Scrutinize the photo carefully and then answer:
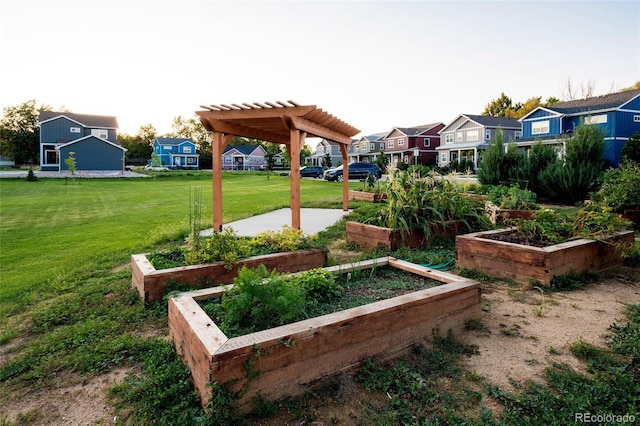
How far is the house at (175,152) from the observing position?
61.1 metres

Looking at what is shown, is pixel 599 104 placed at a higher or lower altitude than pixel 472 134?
higher

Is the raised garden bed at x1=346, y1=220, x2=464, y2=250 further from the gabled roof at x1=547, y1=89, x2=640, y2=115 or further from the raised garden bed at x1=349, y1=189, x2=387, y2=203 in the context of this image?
the gabled roof at x1=547, y1=89, x2=640, y2=115

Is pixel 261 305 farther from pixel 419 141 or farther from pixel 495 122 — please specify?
pixel 419 141

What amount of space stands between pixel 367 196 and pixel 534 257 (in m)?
8.47

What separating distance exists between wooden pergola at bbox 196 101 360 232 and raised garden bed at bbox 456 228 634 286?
288cm

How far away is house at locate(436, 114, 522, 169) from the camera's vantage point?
3875cm

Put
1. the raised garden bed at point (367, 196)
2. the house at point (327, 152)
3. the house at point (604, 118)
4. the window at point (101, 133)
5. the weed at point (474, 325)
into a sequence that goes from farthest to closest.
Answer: the house at point (327, 152) → the window at point (101, 133) → the house at point (604, 118) → the raised garden bed at point (367, 196) → the weed at point (474, 325)

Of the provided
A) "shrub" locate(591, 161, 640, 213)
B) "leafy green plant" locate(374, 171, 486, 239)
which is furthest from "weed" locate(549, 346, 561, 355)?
"shrub" locate(591, 161, 640, 213)

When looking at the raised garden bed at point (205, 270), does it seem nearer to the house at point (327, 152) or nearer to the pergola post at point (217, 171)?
the pergola post at point (217, 171)

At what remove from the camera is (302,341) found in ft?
7.07

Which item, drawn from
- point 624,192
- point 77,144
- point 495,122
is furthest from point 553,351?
point 77,144

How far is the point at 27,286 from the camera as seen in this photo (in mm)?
4473

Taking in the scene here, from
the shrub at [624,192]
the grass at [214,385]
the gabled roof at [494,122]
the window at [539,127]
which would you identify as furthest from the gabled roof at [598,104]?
the grass at [214,385]

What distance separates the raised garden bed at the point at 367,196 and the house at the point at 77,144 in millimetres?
33699
